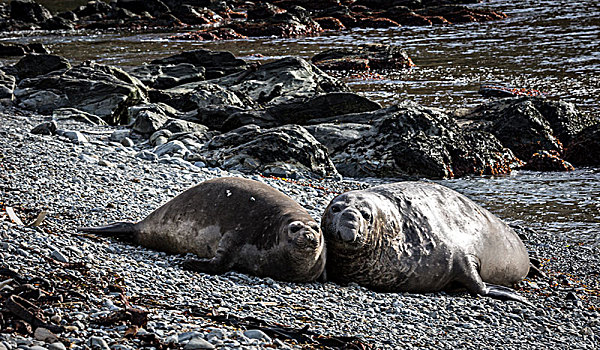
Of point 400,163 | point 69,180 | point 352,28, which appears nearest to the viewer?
point 69,180

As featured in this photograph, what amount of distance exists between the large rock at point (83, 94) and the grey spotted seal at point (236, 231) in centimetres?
737

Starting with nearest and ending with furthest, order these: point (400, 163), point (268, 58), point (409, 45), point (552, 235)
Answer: point (552, 235) → point (400, 163) → point (268, 58) → point (409, 45)

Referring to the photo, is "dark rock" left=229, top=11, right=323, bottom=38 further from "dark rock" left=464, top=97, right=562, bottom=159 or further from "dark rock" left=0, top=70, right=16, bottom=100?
"dark rock" left=464, top=97, right=562, bottom=159

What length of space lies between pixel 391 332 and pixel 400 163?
6.06 m

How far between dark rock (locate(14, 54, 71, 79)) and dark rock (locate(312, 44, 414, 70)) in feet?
27.4

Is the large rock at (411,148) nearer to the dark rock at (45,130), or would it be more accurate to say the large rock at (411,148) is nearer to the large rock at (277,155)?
the large rock at (277,155)

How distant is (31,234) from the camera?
16.0 ft

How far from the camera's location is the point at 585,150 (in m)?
11.1

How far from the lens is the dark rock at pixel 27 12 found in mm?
39469

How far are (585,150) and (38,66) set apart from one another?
42.2 feet

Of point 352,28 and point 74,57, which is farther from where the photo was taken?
point 352,28

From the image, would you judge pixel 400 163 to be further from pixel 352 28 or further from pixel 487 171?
pixel 352 28

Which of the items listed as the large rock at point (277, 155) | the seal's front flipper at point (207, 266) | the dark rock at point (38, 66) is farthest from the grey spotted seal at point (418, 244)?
the dark rock at point (38, 66)

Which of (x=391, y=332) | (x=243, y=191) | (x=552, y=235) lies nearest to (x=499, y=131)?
(x=552, y=235)
